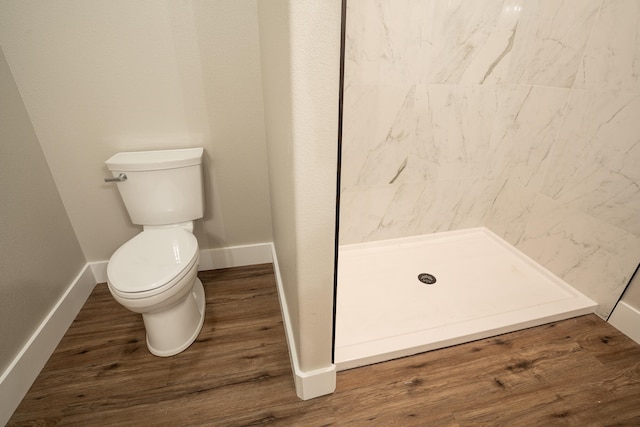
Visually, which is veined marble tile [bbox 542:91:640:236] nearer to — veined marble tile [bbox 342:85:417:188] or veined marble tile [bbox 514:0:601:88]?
veined marble tile [bbox 514:0:601:88]

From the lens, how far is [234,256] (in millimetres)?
1909

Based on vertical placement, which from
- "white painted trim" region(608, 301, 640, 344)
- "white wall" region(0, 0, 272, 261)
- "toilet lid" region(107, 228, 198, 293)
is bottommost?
"white painted trim" region(608, 301, 640, 344)

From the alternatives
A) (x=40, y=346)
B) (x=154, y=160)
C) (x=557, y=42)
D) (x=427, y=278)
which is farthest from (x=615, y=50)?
(x=40, y=346)

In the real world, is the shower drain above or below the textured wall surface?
below

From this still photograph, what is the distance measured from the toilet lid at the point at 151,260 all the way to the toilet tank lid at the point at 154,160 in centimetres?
32

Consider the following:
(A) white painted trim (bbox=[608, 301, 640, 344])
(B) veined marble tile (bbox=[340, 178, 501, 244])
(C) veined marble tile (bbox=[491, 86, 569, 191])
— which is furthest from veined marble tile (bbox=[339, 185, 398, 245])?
(A) white painted trim (bbox=[608, 301, 640, 344])

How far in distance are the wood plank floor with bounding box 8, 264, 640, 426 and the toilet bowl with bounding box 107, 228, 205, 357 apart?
7 centimetres

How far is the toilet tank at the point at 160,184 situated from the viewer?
1.40 meters

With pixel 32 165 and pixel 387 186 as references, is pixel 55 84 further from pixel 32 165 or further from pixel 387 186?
pixel 387 186

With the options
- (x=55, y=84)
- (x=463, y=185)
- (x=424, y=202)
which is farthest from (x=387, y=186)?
(x=55, y=84)

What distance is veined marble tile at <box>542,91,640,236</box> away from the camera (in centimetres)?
131

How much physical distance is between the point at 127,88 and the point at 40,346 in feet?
4.01

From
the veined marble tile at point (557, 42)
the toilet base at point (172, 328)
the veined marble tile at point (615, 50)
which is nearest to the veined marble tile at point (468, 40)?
the veined marble tile at point (557, 42)

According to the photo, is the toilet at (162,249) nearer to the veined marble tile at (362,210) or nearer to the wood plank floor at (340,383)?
the wood plank floor at (340,383)
